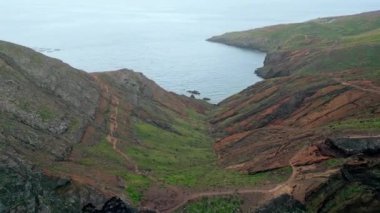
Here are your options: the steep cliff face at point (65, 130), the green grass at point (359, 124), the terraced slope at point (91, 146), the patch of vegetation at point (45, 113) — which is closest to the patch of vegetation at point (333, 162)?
the terraced slope at point (91, 146)

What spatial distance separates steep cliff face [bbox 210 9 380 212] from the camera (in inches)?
1887

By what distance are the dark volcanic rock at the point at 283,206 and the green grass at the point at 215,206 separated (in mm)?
2274

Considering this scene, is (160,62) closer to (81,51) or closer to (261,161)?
(81,51)

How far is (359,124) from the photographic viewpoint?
58469 mm

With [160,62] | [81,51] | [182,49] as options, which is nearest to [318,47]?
[160,62]

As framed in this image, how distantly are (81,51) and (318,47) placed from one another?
267 ft

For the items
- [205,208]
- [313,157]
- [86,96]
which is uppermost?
[86,96]

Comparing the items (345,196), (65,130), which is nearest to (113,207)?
(65,130)

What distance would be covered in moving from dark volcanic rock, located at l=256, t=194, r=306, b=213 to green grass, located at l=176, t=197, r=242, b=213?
7.46 feet

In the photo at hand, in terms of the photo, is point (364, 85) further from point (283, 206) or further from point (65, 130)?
point (65, 130)

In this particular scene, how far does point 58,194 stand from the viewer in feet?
156

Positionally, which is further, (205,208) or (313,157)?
(313,157)

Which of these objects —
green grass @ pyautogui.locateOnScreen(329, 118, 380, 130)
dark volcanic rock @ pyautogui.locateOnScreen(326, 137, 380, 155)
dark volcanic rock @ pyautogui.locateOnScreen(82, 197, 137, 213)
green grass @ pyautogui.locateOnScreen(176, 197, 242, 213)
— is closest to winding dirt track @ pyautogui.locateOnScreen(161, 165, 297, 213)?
green grass @ pyautogui.locateOnScreen(176, 197, 242, 213)

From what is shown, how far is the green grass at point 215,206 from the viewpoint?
160 feet
